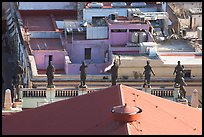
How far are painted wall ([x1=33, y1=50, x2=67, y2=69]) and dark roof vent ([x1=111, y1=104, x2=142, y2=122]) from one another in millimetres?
21021

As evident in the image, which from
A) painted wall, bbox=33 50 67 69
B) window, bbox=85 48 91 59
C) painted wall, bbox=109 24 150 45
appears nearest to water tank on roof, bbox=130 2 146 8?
painted wall, bbox=109 24 150 45

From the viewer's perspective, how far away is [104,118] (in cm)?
2873

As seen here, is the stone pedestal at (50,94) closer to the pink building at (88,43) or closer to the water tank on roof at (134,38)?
the pink building at (88,43)

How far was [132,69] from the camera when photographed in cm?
4631

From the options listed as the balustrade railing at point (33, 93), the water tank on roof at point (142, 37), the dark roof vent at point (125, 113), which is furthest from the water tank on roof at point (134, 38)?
the dark roof vent at point (125, 113)

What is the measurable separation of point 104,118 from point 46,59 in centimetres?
2124

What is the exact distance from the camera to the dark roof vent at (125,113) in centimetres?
2797

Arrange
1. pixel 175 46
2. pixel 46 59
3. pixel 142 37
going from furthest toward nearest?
pixel 175 46 → pixel 142 37 → pixel 46 59

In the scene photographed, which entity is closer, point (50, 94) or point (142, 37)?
point (50, 94)

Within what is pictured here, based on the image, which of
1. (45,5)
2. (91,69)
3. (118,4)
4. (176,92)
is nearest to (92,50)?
(91,69)

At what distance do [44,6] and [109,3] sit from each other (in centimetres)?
440

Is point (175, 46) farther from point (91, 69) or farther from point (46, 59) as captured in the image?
point (46, 59)

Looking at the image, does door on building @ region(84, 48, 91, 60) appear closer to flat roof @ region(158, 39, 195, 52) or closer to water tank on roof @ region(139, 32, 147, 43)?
water tank on roof @ region(139, 32, 147, 43)

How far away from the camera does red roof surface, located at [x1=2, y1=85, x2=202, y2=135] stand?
93.0 feet
